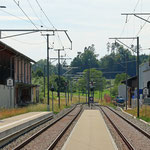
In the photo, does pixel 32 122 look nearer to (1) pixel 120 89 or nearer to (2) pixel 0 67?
(2) pixel 0 67

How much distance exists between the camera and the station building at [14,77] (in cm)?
4656

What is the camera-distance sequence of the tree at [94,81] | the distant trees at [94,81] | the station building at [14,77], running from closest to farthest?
the station building at [14,77]
the distant trees at [94,81]
the tree at [94,81]

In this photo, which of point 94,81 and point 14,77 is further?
point 94,81

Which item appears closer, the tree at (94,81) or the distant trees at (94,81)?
the distant trees at (94,81)

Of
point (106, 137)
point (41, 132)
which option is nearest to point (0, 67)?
point (41, 132)

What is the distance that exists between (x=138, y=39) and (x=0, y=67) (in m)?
17.0

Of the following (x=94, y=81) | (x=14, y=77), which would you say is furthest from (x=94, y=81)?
(x=14, y=77)

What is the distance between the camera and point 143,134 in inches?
906

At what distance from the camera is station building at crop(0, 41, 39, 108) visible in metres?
46.6

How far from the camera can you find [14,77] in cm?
5484

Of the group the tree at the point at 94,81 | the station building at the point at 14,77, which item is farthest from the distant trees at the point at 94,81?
the station building at the point at 14,77

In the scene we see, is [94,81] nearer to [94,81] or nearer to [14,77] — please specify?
[94,81]

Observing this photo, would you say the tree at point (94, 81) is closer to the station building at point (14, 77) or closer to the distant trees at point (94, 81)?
the distant trees at point (94, 81)

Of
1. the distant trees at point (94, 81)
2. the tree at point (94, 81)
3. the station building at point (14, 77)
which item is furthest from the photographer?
the tree at point (94, 81)
